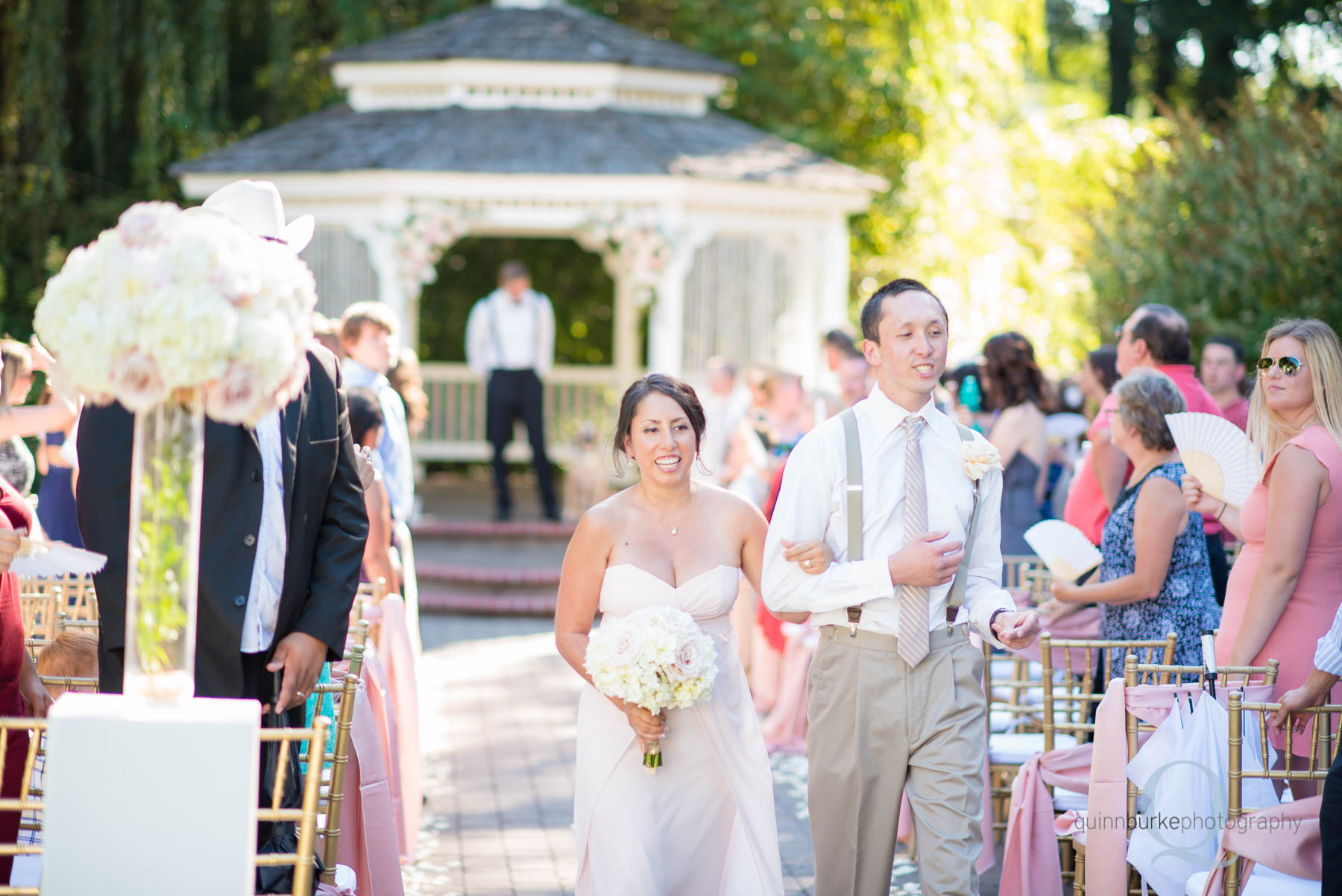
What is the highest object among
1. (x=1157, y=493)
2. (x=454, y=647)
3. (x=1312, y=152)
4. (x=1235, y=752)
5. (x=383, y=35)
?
(x=383, y=35)

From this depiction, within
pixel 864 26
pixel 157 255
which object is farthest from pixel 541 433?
pixel 157 255

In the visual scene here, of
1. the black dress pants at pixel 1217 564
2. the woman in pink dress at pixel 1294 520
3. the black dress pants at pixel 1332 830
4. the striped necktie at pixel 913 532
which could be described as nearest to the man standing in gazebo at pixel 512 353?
the black dress pants at pixel 1217 564

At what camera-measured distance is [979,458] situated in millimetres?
4062

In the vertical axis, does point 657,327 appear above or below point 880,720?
above

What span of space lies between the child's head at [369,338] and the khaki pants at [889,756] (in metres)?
3.35

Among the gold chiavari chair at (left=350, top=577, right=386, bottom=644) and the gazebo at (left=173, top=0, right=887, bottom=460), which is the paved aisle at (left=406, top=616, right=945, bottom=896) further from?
the gazebo at (left=173, top=0, right=887, bottom=460)

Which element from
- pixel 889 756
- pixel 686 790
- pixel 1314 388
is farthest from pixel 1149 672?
pixel 686 790

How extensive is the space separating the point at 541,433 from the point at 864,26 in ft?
27.9

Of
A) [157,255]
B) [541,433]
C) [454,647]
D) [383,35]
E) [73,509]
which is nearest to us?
[157,255]

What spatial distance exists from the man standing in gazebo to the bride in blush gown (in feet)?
30.3

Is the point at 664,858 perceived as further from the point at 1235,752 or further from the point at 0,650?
the point at 0,650

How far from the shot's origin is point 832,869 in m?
4.10

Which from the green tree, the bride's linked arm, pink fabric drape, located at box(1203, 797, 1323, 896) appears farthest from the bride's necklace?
the green tree

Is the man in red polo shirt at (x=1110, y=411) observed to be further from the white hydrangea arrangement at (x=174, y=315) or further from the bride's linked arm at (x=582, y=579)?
the white hydrangea arrangement at (x=174, y=315)
